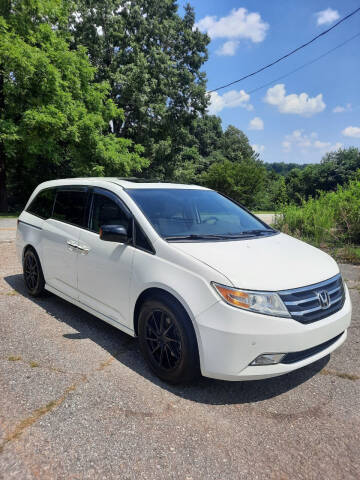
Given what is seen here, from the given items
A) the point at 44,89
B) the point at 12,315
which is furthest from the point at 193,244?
the point at 44,89

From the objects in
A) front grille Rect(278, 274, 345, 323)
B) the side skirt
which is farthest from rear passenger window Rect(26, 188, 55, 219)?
front grille Rect(278, 274, 345, 323)

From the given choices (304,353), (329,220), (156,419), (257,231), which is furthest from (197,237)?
(329,220)

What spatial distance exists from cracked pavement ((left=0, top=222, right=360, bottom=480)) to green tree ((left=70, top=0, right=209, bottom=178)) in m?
22.0

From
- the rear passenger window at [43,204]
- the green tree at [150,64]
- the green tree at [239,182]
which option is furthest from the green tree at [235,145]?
the rear passenger window at [43,204]

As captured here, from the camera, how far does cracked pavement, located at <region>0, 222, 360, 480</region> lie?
1.97 m

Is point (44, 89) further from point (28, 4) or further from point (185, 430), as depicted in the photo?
point (185, 430)

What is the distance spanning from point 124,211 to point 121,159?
16981 mm

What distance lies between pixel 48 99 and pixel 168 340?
17.6 metres

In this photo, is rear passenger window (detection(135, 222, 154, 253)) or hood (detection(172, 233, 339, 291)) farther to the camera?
rear passenger window (detection(135, 222, 154, 253))

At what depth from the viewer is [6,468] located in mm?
1900

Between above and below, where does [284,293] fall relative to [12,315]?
above

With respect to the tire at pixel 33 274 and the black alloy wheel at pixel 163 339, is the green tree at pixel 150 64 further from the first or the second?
the black alloy wheel at pixel 163 339

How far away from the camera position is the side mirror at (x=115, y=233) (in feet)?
10.1

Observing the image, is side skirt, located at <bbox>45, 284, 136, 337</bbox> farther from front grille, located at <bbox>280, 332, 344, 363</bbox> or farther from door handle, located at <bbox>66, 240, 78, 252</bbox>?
front grille, located at <bbox>280, 332, 344, 363</bbox>
